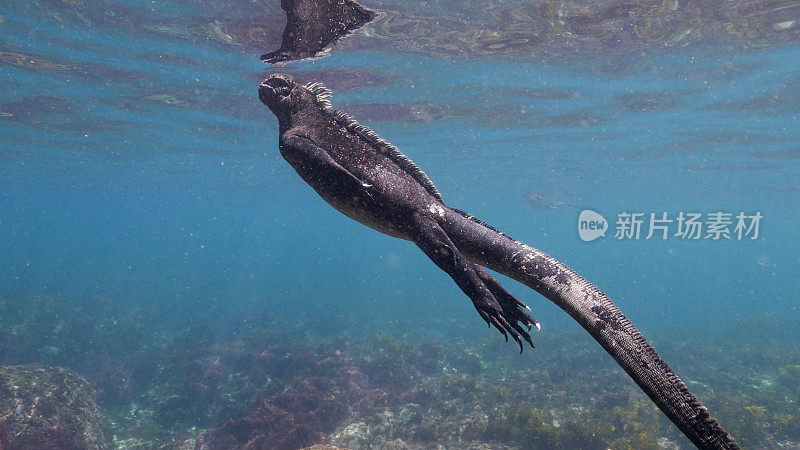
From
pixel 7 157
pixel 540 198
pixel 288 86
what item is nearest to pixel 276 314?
pixel 7 157

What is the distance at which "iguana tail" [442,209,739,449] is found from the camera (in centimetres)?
197

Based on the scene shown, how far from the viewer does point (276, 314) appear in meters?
29.9

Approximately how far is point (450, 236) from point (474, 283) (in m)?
0.60

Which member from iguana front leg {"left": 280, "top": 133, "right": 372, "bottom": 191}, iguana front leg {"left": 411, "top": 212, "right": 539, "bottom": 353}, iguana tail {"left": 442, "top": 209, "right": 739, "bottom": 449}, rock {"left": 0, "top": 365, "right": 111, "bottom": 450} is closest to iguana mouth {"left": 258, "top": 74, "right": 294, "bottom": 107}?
iguana front leg {"left": 280, "top": 133, "right": 372, "bottom": 191}

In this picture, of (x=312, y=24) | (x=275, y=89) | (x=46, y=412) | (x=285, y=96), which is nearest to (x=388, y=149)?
(x=285, y=96)

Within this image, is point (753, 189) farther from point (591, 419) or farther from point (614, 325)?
point (614, 325)

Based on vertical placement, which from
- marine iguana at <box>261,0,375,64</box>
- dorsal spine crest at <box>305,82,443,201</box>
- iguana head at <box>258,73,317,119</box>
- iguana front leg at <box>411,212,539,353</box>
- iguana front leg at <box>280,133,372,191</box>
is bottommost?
iguana front leg at <box>411,212,539,353</box>

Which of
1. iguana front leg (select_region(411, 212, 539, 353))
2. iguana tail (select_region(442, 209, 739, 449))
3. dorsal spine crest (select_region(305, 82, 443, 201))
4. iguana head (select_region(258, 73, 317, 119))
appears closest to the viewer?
iguana tail (select_region(442, 209, 739, 449))

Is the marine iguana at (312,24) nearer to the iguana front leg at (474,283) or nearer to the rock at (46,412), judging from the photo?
the iguana front leg at (474,283)

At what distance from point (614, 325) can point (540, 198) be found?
48.8m

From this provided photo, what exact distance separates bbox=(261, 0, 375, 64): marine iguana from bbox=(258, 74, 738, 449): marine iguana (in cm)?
294

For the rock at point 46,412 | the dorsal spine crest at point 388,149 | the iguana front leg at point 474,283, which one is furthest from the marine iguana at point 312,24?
the rock at point 46,412

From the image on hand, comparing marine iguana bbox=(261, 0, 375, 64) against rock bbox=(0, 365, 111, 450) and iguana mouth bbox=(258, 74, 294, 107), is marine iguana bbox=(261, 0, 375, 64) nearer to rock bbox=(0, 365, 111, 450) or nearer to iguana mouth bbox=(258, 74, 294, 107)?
iguana mouth bbox=(258, 74, 294, 107)

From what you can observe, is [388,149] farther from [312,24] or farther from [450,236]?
[312,24]
